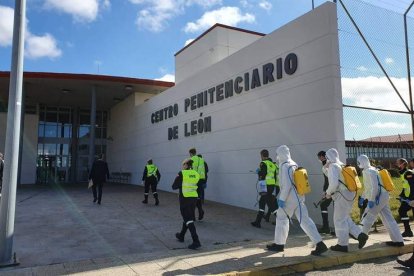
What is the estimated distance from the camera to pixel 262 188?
8.64 meters

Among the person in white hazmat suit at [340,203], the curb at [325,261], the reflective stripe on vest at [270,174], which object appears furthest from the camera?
the reflective stripe on vest at [270,174]

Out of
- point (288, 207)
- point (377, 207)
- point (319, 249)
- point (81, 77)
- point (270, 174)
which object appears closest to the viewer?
point (319, 249)

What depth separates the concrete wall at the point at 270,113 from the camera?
8.77m

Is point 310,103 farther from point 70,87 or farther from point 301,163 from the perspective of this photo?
point 70,87

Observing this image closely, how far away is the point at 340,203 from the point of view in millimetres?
6355

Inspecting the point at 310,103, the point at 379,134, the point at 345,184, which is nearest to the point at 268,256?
the point at 345,184

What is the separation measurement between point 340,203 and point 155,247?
352 centimetres

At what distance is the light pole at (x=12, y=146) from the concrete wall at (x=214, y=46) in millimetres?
10749

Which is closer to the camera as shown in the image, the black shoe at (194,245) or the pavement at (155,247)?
the pavement at (155,247)

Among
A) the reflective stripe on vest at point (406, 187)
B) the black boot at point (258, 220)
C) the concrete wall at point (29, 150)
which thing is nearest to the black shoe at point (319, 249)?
the black boot at point (258, 220)

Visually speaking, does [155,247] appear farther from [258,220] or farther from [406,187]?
[406,187]

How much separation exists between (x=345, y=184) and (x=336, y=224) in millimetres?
734

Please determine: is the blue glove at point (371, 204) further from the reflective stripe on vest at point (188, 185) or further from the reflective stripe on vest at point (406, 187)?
the reflective stripe on vest at point (188, 185)

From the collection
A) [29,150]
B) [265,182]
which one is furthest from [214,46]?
[29,150]
